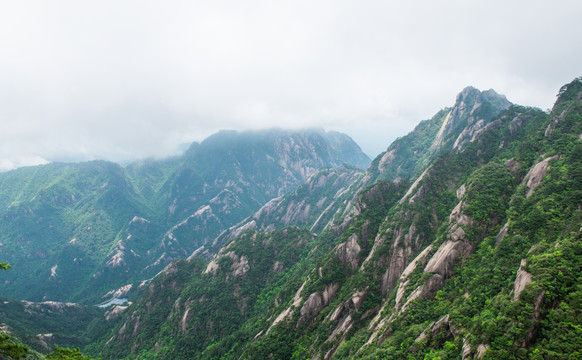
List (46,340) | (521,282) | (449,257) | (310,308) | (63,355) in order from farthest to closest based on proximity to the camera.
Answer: (46,340) → (310,308) → (449,257) → (521,282) → (63,355)

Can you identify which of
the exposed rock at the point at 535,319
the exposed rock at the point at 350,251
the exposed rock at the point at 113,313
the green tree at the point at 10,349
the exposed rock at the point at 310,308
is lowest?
the exposed rock at the point at 113,313

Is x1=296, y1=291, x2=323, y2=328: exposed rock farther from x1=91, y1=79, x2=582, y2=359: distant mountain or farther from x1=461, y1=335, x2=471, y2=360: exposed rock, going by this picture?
x1=461, y1=335, x2=471, y2=360: exposed rock

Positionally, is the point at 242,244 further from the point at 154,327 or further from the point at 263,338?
the point at 263,338

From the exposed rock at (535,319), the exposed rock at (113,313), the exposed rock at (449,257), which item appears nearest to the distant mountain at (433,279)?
the exposed rock at (535,319)

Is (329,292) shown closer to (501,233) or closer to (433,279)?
(433,279)

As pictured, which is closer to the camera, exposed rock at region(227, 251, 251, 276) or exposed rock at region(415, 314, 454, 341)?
exposed rock at region(415, 314, 454, 341)

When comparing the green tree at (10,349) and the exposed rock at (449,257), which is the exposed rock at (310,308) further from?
the green tree at (10,349)

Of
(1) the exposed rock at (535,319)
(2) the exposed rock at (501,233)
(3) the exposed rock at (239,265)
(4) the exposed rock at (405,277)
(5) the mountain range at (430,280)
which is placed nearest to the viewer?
(1) the exposed rock at (535,319)

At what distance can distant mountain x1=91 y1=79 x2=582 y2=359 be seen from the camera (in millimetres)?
38969

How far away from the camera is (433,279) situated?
210 ft

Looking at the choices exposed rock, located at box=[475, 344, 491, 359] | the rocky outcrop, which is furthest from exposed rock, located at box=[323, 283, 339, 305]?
exposed rock, located at box=[475, 344, 491, 359]

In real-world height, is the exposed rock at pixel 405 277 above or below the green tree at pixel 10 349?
below

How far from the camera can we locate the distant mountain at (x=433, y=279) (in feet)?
128

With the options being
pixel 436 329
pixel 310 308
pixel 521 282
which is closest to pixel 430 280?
pixel 436 329
